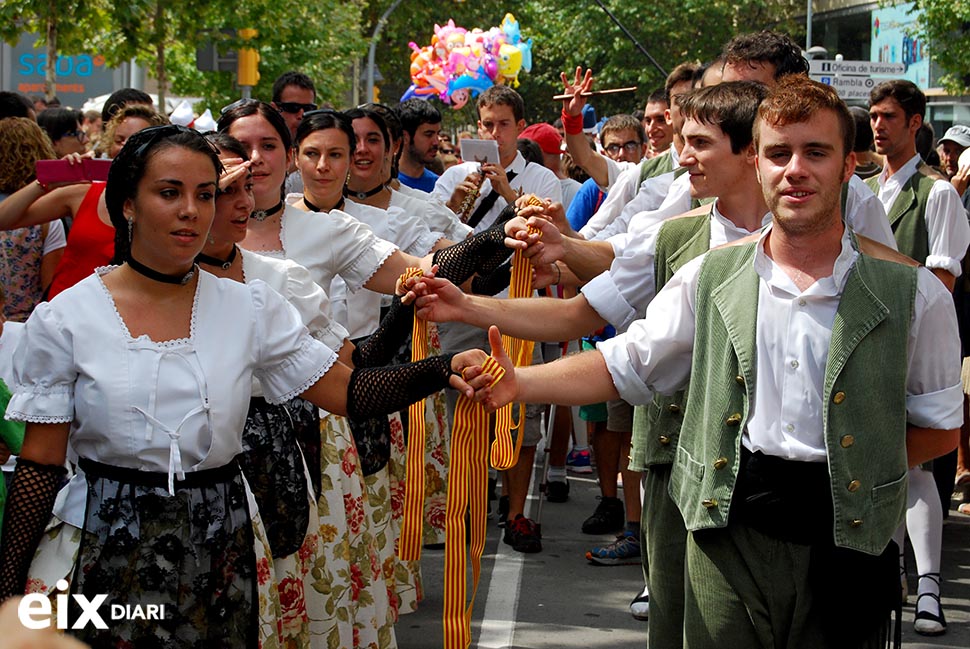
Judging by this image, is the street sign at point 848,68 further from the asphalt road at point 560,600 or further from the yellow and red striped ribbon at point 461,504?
the yellow and red striped ribbon at point 461,504

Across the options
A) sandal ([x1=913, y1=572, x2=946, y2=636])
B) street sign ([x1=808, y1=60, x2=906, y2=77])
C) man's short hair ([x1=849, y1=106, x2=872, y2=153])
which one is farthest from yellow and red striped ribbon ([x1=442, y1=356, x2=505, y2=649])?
street sign ([x1=808, y1=60, x2=906, y2=77])

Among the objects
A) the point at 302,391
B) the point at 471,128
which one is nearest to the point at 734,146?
the point at 302,391

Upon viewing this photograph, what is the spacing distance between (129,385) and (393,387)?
804 millimetres

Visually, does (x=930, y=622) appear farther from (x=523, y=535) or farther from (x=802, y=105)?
(x=802, y=105)

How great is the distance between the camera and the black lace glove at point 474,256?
17.0 ft

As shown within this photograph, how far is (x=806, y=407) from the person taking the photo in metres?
3.67

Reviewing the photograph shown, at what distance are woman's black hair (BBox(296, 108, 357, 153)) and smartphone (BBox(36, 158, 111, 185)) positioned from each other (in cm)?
102

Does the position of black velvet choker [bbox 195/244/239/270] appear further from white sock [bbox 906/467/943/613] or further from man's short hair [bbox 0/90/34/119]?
man's short hair [bbox 0/90/34/119]

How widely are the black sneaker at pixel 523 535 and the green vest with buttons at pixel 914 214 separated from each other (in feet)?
8.70

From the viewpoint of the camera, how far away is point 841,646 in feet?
12.2

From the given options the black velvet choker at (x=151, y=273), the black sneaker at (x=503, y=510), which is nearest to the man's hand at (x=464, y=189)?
the black sneaker at (x=503, y=510)

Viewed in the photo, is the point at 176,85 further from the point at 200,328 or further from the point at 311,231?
the point at 200,328

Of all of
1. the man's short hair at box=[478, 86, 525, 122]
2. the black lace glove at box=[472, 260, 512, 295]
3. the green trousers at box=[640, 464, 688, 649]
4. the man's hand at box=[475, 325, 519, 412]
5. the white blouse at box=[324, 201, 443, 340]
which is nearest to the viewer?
the man's hand at box=[475, 325, 519, 412]

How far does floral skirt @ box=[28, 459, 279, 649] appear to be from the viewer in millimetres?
3762
